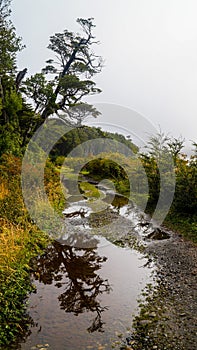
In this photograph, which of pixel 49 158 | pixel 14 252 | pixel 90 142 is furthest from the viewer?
pixel 90 142

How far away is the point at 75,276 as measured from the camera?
6109 mm

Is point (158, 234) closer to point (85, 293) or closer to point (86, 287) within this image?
point (86, 287)

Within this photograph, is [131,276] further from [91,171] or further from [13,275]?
[91,171]

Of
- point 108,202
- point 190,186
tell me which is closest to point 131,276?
point 190,186

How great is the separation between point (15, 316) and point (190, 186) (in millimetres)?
7433

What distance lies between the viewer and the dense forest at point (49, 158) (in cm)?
569

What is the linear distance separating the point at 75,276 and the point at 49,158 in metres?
10.8

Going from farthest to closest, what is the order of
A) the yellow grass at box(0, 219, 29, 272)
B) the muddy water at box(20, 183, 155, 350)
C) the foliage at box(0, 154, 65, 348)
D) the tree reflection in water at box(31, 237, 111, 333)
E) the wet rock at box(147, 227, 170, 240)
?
the wet rock at box(147, 227, 170, 240)
the yellow grass at box(0, 219, 29, 272)
the tree reflection in water at box(31, 237, 111, 333)
the foliage at box(0, 154, 65, 348)
the muddy water at box(20, 183, 155, 350)

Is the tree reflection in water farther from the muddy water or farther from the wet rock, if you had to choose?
the wet rock

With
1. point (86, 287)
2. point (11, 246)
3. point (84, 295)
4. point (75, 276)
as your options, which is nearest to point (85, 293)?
point (84, 295)

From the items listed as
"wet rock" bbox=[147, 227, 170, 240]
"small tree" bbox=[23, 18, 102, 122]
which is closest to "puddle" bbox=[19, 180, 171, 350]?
"wet rock" bbox=[147, 227, 170, 240]

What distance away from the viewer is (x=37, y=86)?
1816 cm

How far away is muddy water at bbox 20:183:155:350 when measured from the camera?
4.18 meters

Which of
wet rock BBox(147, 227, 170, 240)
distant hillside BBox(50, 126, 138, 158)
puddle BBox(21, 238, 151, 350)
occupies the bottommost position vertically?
puddle BBox(21, 238, 151, 350)
